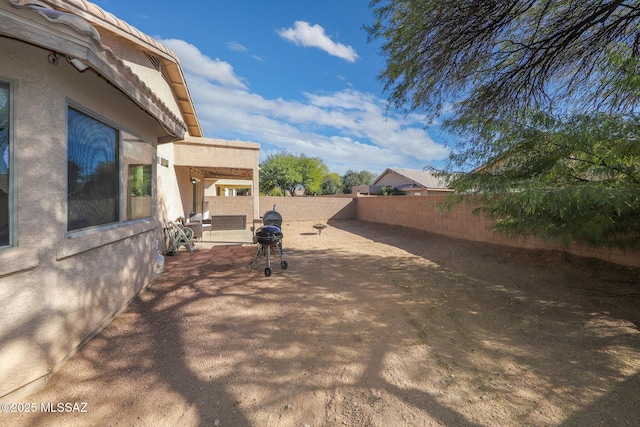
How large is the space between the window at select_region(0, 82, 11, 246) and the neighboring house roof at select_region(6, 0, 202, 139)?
607mm

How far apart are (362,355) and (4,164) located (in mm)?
3630

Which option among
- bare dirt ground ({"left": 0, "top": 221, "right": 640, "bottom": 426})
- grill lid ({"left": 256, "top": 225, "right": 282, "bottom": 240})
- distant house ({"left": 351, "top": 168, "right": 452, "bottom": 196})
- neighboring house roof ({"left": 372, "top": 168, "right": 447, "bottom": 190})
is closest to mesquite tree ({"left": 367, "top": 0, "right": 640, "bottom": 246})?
bare dirt ground ({"left": 0, "top": 221, "right": 640, "bottom": 426})

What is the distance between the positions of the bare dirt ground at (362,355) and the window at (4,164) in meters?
1.39

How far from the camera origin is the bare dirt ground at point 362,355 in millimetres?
2031

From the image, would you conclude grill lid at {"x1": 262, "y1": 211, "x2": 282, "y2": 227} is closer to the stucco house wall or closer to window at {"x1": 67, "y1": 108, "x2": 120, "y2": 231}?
window at {"x1": 67, "y1": 108, "x2": 120, "y2": 231}

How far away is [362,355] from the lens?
9.10ft

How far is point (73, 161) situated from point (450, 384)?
436 cm

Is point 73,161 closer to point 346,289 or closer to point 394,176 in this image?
point 346,289

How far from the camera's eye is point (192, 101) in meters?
A: 9.80

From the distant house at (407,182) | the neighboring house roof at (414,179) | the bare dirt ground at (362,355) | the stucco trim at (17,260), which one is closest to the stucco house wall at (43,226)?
the stucco trim at (17,260)

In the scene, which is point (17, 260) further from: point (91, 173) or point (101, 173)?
point (101, 173)

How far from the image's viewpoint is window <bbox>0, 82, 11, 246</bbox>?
211cm

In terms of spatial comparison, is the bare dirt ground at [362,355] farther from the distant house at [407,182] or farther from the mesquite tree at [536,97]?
the distant house at [407,182]

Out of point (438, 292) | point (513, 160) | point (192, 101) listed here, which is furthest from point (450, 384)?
point (192, 101)
